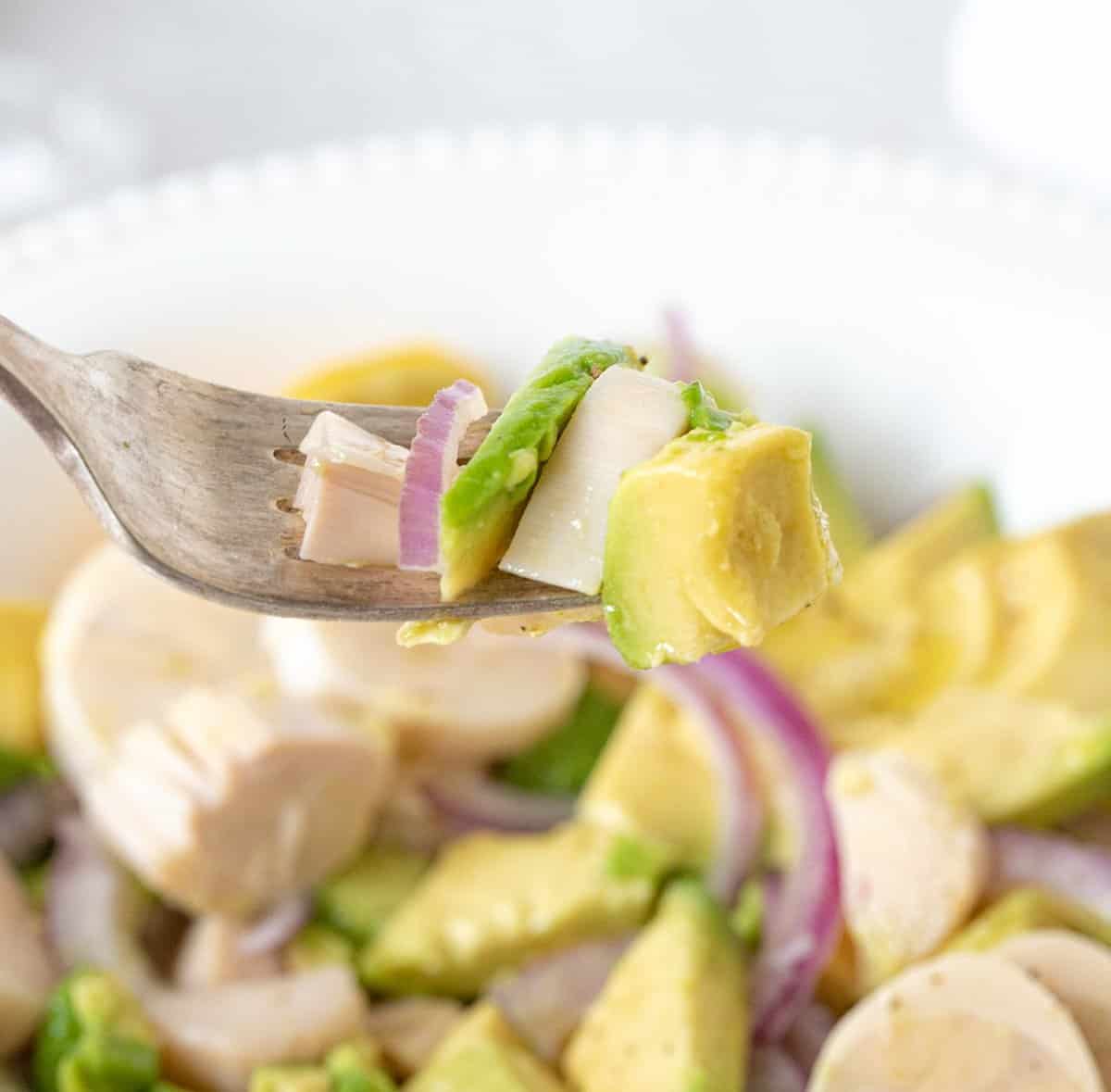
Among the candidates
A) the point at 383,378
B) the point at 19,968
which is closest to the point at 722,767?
the point at 383,378

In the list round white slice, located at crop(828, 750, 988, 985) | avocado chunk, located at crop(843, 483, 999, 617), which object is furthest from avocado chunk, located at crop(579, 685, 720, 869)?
avocado chunk, located at crop(843, 483, 999, 617)

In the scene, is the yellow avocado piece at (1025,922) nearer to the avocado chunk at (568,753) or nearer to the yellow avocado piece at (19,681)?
the avocado chunk at (568,753)

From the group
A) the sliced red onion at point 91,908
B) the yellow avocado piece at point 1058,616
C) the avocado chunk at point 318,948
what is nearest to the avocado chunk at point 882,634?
the yellow avocado piece at point 1058,616

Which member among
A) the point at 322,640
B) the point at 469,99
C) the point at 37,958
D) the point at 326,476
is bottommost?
Answer: the point at 37,958

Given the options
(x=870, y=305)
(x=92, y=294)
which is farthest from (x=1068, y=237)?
(x=92, y=294)

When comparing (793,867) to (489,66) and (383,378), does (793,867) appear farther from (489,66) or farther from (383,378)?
(489,66)

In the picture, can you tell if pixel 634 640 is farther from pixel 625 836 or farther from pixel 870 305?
pixel 870 305

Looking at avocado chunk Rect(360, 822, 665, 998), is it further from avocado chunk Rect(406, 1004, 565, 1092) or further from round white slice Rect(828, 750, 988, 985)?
round white slice Rect(828, 750, 988, 985)
